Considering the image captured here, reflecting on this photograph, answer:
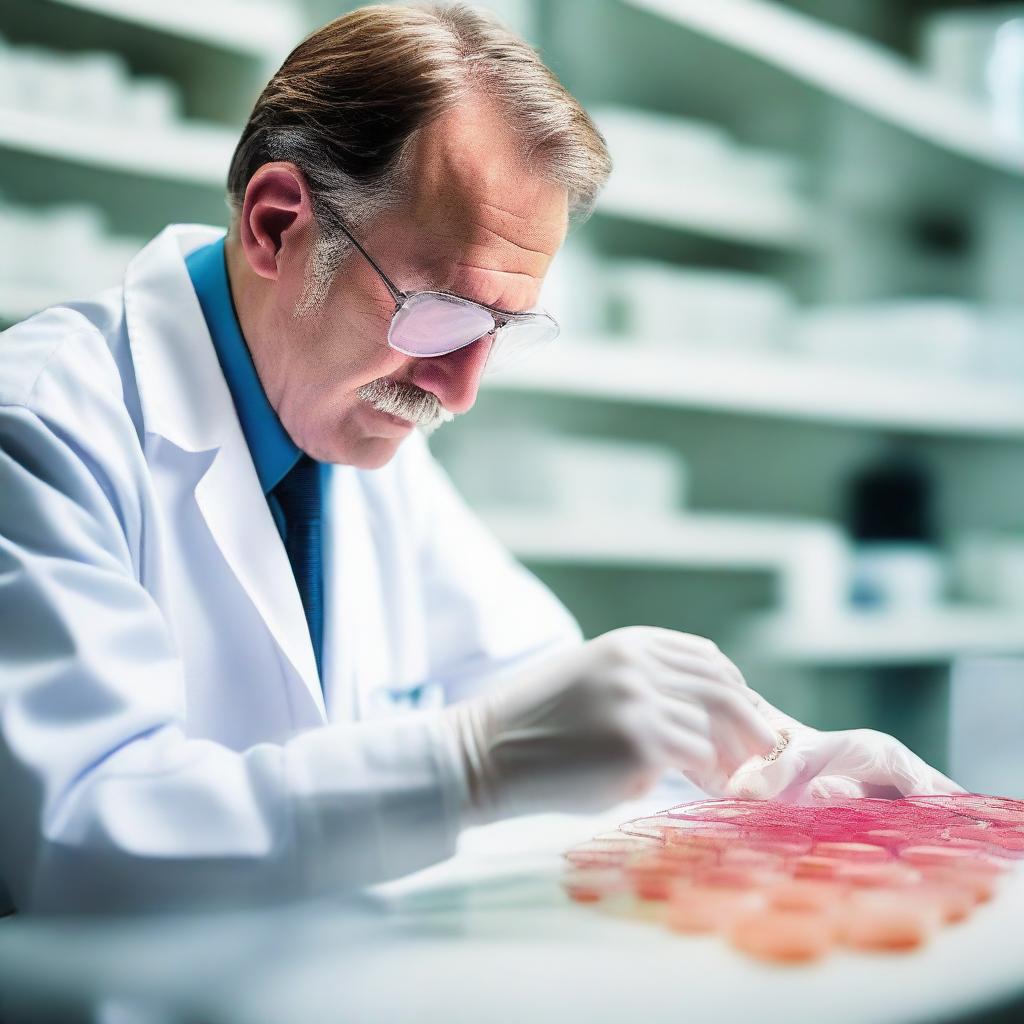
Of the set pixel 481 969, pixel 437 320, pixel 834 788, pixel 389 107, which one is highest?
pixel 389 107

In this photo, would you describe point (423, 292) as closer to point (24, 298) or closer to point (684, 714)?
point (684, 714)

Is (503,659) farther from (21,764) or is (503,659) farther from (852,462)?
(852,462)

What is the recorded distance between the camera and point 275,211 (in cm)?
103

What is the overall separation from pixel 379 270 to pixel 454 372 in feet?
0.38

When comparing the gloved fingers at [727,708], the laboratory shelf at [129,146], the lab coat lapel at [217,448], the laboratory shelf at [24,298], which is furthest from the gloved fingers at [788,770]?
the laboratory shelf at [129,146]

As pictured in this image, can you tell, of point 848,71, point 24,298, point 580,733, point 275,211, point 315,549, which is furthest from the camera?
point 848,71

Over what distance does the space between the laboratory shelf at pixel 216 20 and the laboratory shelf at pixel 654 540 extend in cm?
101

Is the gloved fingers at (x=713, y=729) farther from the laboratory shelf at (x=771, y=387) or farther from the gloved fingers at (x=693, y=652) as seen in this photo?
the laboratory shelf at (x=771, y=387)

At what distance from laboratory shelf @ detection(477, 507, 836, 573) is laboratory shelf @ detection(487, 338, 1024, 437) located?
289 mm

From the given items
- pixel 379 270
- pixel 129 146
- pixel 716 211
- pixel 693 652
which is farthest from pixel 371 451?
pixel 716 211

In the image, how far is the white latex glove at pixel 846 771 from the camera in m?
0.98

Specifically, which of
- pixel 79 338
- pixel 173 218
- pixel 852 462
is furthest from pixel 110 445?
pixel 852 462

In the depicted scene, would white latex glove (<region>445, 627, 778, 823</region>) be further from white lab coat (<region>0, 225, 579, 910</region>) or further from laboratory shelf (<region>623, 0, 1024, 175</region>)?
laboratory shelf (<region>623, 0, 1024, 175</region>)

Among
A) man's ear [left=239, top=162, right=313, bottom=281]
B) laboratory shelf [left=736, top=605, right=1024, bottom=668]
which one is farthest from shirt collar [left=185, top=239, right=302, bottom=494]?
laboratory shelf [left=736, top=605, right=1024, bottom=668]
